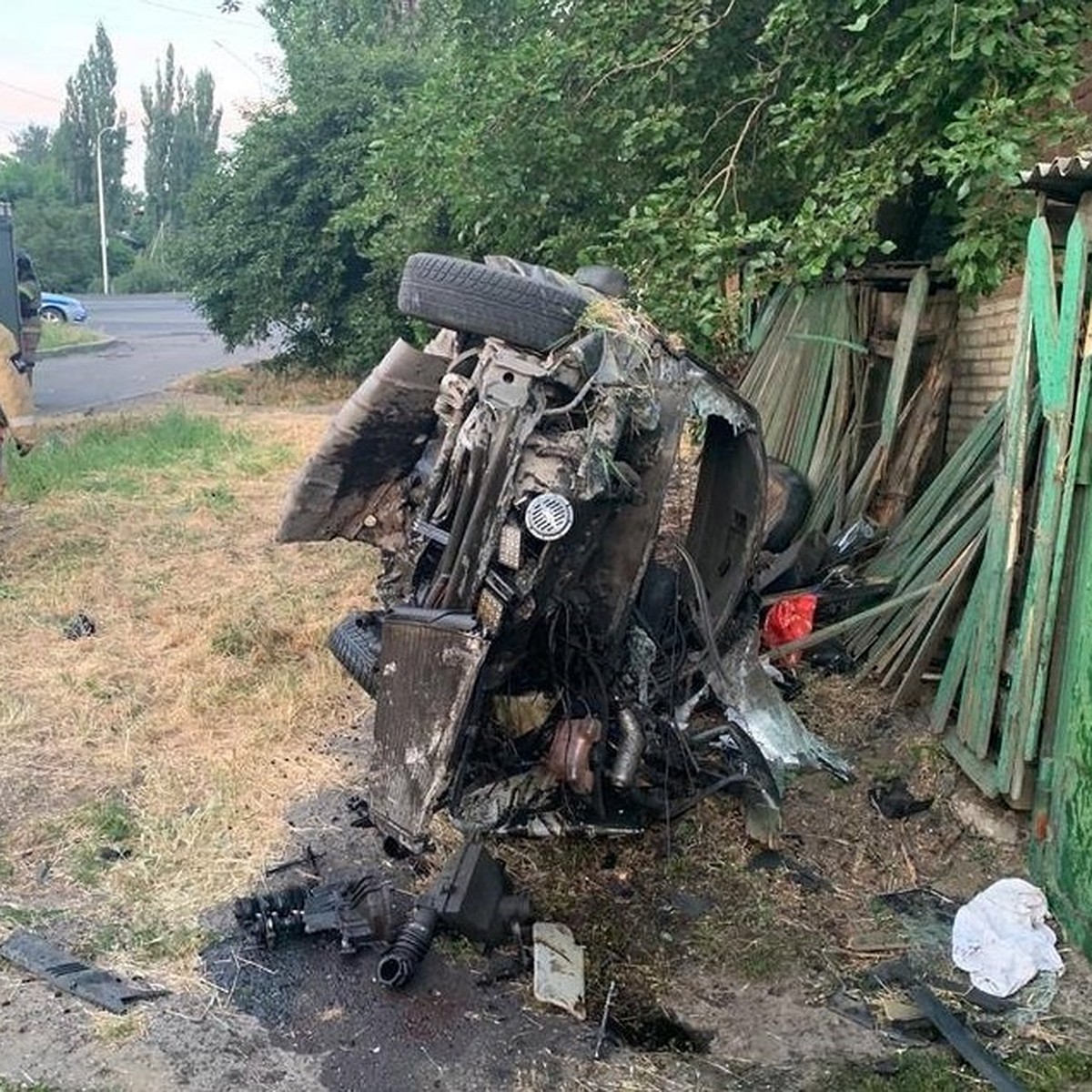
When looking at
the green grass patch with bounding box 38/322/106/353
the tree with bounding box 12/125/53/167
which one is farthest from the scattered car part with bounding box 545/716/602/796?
the tree with bounding box 12/125/53/167

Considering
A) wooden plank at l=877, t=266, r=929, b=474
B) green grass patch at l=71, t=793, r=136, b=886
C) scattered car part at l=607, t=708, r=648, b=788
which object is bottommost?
green grass patch at l=71, t=793, r=136, b=886

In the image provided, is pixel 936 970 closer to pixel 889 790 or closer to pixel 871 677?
pixel 889 790

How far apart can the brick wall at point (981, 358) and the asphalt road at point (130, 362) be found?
40.5ft

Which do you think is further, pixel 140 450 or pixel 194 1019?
pixel 140 450

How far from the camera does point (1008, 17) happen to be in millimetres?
5340

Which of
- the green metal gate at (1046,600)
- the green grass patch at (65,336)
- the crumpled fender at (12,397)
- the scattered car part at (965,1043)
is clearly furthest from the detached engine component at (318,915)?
the green grass patch at (65,336)

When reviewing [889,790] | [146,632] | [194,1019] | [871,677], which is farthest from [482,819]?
[146,632]

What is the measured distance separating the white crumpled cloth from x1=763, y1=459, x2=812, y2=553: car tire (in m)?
3.05

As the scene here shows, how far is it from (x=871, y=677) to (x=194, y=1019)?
147 inches

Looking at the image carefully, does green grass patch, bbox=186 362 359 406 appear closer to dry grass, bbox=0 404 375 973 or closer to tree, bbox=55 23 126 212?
dry grass, bbox=0 404 375 973

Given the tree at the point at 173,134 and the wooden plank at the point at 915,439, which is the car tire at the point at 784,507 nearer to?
the wooden plank at the point at 915,439

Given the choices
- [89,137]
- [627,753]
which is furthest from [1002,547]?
[89,137]

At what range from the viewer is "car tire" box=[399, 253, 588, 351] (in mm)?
3873

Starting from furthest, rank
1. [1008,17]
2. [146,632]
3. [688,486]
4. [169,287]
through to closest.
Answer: [169,287]
[688,486]
[146,632]
[1008,17]
